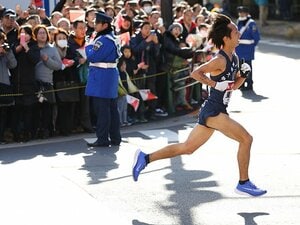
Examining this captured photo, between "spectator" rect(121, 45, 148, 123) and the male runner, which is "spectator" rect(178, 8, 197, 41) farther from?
the male runner

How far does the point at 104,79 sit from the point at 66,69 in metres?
1.50

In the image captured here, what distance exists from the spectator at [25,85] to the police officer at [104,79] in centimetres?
108

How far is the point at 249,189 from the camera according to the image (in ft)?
27.1

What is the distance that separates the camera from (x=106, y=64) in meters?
11.1

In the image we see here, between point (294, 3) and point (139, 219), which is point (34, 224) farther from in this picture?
point (294, 3)

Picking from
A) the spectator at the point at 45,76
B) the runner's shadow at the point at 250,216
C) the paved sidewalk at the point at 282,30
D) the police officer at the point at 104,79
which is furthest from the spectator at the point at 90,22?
the paved sidewalk at the point at 282,30

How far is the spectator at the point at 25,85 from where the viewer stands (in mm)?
11805

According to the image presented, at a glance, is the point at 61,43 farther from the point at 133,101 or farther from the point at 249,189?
the point at 249,189

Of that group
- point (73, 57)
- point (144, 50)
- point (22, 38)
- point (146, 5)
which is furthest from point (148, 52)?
point (146, 5)

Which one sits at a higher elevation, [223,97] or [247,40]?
[223,97]

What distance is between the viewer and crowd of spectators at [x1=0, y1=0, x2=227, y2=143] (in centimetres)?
1190

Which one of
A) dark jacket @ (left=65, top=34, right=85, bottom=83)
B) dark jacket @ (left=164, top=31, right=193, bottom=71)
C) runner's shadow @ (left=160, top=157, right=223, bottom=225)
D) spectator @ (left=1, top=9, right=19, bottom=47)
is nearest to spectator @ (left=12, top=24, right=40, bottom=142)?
spectator @ (left=1, top=9, right=19, bottom=47)

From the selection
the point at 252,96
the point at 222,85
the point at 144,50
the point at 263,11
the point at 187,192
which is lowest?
the point at 252,96

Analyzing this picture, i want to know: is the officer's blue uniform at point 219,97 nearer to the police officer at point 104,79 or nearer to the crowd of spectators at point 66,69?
the police officer at point 104,79
